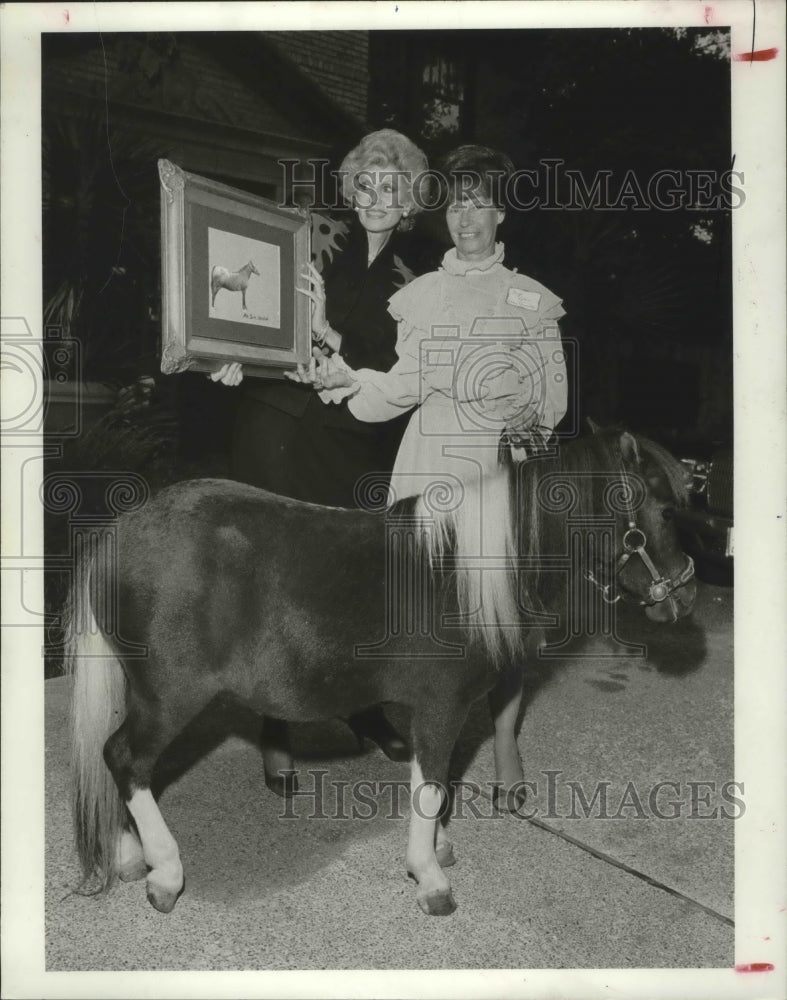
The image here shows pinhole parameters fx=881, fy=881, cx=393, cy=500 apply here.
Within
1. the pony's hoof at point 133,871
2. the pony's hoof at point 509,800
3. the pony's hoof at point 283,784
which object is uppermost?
the pony's hoof at point 283,784

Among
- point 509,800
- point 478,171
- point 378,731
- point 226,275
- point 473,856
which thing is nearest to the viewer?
point 226,275

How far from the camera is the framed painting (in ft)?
8.45

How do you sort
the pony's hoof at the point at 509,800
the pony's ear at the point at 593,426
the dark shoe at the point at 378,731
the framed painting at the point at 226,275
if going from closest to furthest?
the framed painting at the point at 226,275, the pony's ear at the point at 593,426, the pony's hoof at the point at 509,800, the dark shoe at the point at 378,731

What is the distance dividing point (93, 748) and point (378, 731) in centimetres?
133

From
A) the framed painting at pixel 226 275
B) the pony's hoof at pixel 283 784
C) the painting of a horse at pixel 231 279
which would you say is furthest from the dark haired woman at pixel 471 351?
the pony's hoof at pixel 283 784

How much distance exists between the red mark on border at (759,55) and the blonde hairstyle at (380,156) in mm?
1002

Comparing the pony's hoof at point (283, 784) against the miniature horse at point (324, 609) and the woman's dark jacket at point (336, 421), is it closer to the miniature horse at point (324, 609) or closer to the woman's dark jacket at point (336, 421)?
the miniature horse at point (324, 609)

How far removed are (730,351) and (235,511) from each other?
65.2 inches

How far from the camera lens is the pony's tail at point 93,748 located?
2707mm

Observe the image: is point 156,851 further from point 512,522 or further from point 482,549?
point 512,522

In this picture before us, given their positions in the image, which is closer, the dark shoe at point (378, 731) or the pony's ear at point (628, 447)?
the pony's ear at point (628, 447)

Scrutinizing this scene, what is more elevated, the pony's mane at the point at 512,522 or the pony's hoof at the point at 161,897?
the pony's mane at the point at 512,522

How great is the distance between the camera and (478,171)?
284 cm

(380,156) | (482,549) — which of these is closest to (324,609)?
(482,549)
